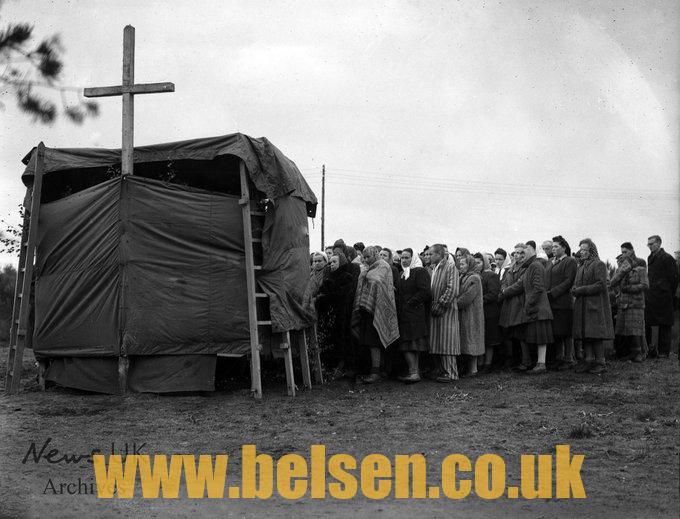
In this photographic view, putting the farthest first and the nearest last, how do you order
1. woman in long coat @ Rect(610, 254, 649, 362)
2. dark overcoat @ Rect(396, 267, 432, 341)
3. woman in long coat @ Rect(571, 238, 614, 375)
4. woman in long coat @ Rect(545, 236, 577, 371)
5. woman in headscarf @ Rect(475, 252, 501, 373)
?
woman in long coat @ Rect(610, 254, 649, 362) → woman in headscarf @ Rect(475, 252, 501, 373) → woman in long coat @ Rect(545, 236, 577, 371) → woman in long coat @ Rect(571, 238, 614, 375) → dark overcoat @ Rect(396, 267, 432, 341)

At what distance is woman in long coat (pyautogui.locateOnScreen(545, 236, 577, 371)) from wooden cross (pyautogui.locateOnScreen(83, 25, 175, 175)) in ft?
19.2

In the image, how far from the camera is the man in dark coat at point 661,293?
12.0m

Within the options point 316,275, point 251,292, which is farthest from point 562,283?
point 251,292

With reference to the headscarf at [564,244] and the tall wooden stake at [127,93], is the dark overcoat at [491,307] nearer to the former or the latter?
the headscarf at [564,244]

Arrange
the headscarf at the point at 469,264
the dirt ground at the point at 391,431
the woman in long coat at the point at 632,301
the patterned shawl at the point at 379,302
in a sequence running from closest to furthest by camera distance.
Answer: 1. the dirt ground at the point at 391,431
2. the patterned shawl at the point at 379,302
3. the headscarf at the point at 469,264
4. the woman in long coat at the point at 632,301

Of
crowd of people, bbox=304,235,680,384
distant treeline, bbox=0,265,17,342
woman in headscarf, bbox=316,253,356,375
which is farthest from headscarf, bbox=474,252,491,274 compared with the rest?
distant treeline, bbox=0,265,17,342

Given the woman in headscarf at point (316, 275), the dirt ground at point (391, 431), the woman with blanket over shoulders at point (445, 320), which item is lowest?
the dirt ground at point (391, 431)

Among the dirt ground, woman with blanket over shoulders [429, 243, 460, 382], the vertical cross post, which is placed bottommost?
the dirt ground

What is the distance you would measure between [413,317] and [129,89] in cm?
487

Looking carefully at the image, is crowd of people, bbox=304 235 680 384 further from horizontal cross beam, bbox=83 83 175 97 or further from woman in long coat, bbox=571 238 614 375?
horizontal cross beam, bbox=83 83 175 97

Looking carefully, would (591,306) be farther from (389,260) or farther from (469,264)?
(389,260)

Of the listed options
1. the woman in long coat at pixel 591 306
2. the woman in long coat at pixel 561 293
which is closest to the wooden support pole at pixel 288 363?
the woman in long coat at pixel 561 293

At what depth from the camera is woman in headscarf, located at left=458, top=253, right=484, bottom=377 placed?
1070cm

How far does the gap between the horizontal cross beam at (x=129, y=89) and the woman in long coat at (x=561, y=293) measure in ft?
19.2
